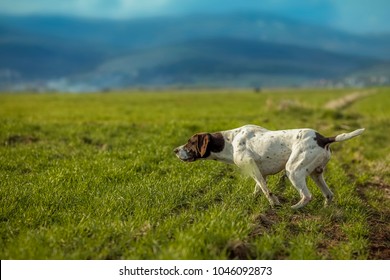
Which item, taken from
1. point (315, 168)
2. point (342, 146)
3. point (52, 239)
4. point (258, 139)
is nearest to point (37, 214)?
point (52, 239)

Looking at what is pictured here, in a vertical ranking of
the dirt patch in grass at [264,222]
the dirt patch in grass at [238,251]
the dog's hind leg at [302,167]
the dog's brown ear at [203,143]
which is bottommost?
the dirt patch in grass at [264,222]

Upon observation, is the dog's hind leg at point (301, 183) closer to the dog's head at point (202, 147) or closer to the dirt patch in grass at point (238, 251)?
the dog's head at point (202, 147)

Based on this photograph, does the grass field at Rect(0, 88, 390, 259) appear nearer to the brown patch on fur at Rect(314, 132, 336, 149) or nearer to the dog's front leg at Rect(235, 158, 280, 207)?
the dog's front leg at Rect(235, 158, 280, 207)

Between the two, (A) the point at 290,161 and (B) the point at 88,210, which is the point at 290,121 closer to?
(A) the point at 290,161

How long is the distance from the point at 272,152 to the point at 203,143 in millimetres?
1509

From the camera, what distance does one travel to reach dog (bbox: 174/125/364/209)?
363 inches

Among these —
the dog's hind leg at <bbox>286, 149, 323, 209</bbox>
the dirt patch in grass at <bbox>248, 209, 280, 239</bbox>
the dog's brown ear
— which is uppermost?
the dog's brown ear

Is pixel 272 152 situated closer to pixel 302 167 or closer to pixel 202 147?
pixel 302 167

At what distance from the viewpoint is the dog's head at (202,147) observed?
33.6 feet

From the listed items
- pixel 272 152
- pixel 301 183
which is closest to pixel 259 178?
pixel 272 152

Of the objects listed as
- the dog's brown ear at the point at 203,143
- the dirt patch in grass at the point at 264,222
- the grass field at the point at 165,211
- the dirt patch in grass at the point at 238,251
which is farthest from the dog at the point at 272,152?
the dirt patch in grass at the point at 238,251

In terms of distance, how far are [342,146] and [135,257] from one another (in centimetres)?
1460

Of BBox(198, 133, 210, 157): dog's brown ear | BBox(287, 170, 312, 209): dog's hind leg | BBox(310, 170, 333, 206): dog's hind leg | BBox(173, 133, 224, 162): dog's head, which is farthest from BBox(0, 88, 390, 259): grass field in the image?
BBox(198, 133, 210, 157): dog's brown ear
